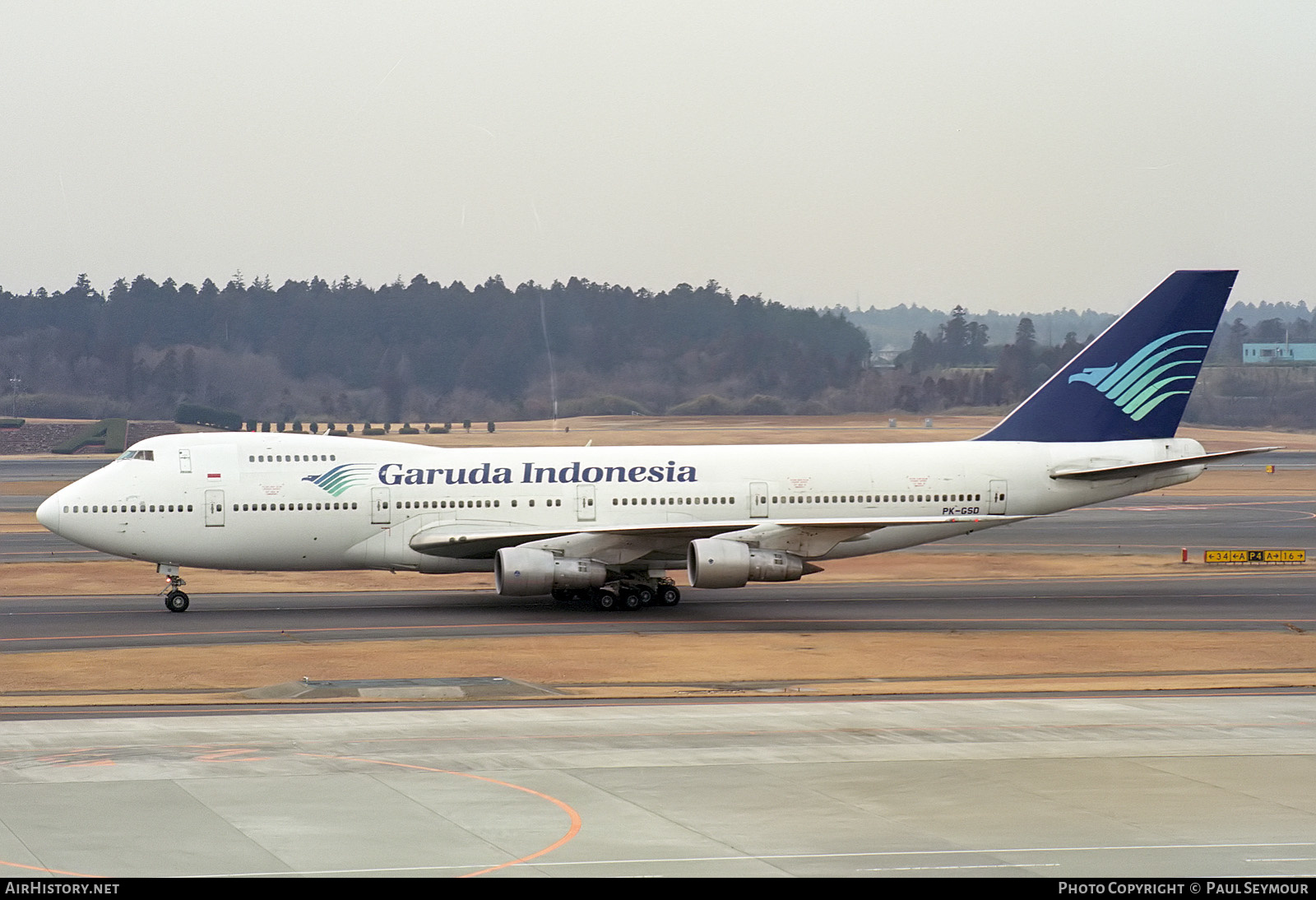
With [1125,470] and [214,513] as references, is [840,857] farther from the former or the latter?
[1125,470]

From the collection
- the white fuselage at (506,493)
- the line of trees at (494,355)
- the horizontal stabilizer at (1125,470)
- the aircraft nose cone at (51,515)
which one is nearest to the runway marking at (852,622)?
the white fuselage at (506,493)

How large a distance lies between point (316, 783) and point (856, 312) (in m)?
145

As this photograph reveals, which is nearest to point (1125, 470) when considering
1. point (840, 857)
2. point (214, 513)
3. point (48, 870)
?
point (214, 513)

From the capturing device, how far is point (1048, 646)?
3412 cm

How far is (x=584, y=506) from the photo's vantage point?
41.6 m

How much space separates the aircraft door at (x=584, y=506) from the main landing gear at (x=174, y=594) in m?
10.4

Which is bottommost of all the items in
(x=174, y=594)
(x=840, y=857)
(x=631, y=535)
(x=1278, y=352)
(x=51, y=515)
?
(x=840, y=857)

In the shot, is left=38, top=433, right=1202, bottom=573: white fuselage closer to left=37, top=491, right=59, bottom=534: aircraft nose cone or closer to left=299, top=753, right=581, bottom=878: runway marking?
left=37, top=491, right=59, bottom=534: aircraft nose cone

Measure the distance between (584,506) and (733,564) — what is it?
525 cm

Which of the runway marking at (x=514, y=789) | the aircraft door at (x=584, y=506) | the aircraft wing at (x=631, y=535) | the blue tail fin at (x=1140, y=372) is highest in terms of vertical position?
the blue tail fin at (x=1140, y=372)

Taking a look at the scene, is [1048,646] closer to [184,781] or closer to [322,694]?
[322,694]

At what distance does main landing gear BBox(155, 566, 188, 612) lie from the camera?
4000 centimetres

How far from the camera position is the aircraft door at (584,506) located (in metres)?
41.6

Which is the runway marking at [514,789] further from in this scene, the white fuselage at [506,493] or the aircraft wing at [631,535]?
the white fuselage at [506,493]
